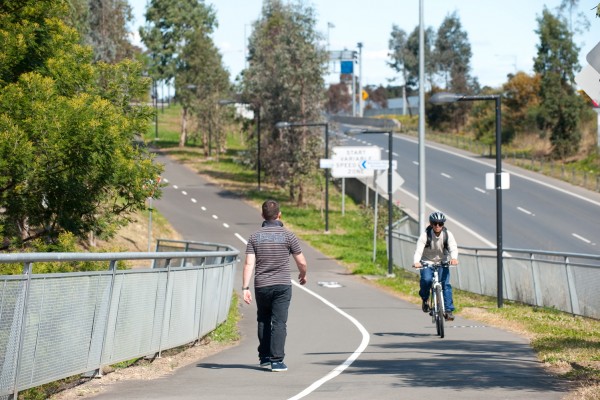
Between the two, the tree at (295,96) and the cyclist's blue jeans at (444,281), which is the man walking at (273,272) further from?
the tree at (295,96)

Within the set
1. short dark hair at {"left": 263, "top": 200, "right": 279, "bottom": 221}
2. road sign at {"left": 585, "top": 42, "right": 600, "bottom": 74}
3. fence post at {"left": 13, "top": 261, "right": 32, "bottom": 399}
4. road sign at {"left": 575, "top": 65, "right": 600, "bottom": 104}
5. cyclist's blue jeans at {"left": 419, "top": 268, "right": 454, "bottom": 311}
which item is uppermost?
road sign at {"left": 585, "top": 42, "right": 600, "bottom": 74}

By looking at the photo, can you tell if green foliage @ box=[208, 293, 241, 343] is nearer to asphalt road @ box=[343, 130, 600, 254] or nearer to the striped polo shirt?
the striped polo shirt

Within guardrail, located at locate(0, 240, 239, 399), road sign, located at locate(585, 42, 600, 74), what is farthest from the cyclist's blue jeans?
road sign, located at locate(585, 42, 600, 74)

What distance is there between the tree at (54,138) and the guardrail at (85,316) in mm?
7414

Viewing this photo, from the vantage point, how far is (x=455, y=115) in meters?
107

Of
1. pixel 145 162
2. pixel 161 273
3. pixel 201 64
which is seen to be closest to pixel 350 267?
pixel 145 162

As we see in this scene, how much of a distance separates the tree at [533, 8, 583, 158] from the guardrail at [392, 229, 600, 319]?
4413 cm

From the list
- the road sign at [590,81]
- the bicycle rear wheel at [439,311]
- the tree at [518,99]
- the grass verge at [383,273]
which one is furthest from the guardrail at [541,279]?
the tree at [518,99]

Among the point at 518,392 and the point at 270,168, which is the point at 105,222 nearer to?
the point at 518,392

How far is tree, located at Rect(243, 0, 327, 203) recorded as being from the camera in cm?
6125

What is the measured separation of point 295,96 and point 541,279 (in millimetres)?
39841

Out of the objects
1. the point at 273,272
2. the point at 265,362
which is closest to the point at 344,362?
the point at 265,362

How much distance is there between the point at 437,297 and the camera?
54.3 feet

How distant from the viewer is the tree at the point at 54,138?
20766mm
